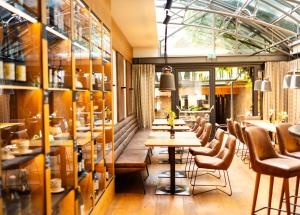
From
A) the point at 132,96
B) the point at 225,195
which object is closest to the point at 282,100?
the point at 132,96

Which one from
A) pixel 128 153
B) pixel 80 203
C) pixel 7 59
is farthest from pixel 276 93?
pixel 7 59

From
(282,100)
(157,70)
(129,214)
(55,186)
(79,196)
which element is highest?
(157,70)

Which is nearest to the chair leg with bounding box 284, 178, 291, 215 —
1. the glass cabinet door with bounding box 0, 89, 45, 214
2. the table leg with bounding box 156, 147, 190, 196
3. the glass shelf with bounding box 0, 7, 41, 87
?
the table leg with bounding box 156, 147, 190, 196

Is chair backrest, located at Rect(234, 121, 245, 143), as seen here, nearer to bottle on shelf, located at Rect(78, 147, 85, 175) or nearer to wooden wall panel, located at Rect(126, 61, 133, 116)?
wooden wall panel, located at Rect(126, 61, 133, 116)

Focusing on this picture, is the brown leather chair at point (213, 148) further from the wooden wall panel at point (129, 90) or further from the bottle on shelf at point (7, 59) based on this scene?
the bottle on shelf at point (7, 59)

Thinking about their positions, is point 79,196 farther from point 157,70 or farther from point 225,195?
point 157,70

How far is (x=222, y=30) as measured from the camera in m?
8.05

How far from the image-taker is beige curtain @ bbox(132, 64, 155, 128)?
9656mm

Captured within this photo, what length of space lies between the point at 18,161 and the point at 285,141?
303 centimetres

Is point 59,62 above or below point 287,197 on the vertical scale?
above

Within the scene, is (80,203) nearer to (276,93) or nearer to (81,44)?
(81,44)

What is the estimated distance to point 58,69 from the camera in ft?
8.85

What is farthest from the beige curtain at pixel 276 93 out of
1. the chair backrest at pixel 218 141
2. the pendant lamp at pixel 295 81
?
the chair backrest at pixel 218 141

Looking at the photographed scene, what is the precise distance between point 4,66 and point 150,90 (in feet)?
25.6
